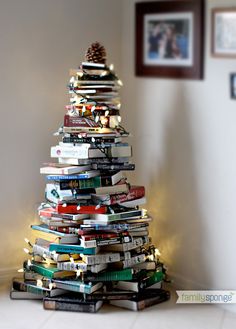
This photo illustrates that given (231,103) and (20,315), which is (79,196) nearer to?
(20,315)

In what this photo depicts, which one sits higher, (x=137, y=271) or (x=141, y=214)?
(x=141, y=214)

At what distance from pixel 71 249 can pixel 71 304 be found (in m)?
0.27

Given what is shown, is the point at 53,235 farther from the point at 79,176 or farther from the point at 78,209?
the point at 79,176

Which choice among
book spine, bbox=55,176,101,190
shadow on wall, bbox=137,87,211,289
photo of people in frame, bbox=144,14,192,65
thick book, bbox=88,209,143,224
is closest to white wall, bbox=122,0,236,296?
shadow on wall, bbox=137,87,211,289

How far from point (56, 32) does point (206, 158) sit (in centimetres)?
109

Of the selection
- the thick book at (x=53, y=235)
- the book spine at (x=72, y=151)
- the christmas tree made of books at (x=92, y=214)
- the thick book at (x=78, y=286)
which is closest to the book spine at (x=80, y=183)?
the christmas tree made of books at (x=92, y=214)

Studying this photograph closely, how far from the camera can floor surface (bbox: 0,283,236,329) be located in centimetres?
343

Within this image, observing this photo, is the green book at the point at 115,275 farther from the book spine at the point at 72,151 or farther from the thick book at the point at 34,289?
the book spine at the point at 72,151

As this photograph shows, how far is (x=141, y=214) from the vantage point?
373 centimetres

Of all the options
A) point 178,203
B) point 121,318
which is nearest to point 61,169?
point 178,203

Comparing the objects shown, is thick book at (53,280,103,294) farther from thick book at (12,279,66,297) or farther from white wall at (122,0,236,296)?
white wall at (122,0,236,296)

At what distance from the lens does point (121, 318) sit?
3521 mm

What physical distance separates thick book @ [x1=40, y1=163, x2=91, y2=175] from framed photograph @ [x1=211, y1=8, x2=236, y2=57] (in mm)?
881

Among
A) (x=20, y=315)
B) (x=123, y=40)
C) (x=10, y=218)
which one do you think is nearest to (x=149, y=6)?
(x=123, y=40)
